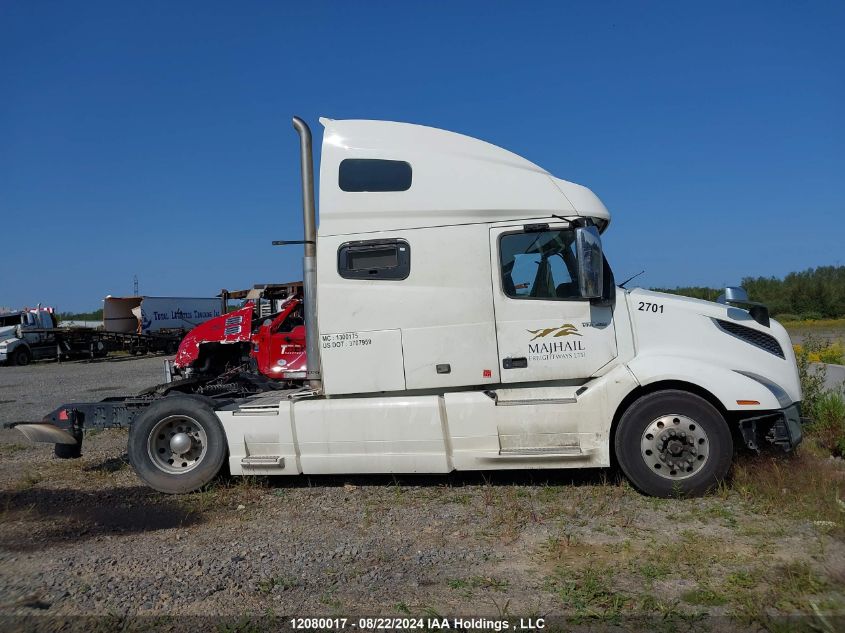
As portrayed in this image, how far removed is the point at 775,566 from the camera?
4.54m

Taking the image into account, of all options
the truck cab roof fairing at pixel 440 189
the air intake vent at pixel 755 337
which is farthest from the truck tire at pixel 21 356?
the air intake vent at pixel 755 337

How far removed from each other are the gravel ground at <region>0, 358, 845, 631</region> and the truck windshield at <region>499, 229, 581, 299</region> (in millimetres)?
1921

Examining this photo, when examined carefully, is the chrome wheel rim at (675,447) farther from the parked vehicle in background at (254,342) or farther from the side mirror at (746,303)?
the parked vehicle in background at (254,342)

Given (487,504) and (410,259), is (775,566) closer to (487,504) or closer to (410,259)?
(487,504)

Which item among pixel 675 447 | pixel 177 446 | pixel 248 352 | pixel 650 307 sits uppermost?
pixel 650 307

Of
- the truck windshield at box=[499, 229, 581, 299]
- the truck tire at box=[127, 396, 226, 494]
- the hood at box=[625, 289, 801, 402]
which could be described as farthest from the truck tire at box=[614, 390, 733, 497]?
the truck tire at box=[127, 396, 226, 494]

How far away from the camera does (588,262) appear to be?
20.5 ft

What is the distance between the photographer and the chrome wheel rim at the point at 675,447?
6.11 meters

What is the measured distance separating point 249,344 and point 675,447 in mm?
6533

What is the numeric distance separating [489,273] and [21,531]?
4710 millimetres

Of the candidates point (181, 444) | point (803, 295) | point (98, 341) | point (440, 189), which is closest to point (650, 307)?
point (440, 189)

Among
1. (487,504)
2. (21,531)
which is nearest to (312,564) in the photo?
(487,504)

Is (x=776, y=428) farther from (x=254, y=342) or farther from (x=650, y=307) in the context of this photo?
(x=254, y=342)

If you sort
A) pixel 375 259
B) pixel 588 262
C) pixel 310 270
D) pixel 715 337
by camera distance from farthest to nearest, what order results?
pixel 310 270
pixel 375 259
pixel 715 337
pixel 588 262
